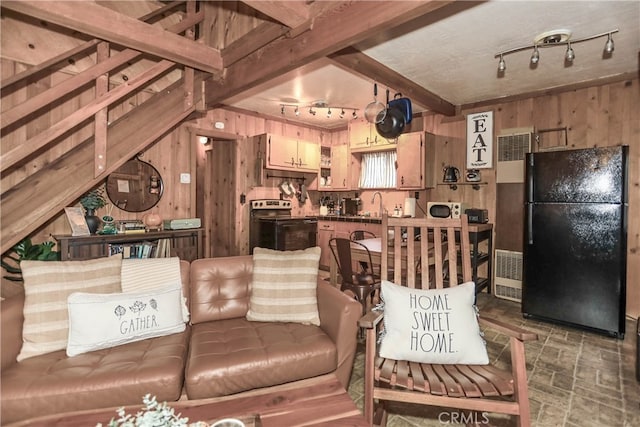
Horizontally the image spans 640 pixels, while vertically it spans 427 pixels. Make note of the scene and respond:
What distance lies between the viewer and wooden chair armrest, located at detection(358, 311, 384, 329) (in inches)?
64.3

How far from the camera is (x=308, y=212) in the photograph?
5945 mm

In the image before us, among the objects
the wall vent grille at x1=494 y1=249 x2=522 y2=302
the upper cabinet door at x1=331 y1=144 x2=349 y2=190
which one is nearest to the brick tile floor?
the wall vent grille at x1=494 y1=249 x2=522 y2=302

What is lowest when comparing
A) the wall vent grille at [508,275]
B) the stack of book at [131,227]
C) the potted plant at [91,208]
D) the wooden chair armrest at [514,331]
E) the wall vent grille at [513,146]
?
the wall vent grille at [508,275]

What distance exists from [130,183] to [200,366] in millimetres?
3102

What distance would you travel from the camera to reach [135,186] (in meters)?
3.94

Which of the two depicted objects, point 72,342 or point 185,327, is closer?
point 72,342

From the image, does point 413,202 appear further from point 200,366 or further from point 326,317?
point 200,366

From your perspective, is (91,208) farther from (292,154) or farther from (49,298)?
(292,154)

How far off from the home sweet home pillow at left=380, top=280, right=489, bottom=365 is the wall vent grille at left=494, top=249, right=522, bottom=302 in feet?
8.60

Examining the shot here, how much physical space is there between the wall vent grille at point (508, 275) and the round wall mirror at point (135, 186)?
178 inches

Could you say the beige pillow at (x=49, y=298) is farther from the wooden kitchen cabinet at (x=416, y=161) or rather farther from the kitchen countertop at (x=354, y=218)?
the wooden kitchen cabinet at (x=416, y=161)

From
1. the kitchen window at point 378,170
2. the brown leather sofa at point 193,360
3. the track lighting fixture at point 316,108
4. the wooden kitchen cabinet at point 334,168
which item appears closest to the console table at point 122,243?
the brown leather sofa at point 193,360

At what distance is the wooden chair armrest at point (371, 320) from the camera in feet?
5.36

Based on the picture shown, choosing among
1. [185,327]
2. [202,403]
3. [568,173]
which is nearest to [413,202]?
[568,173]
